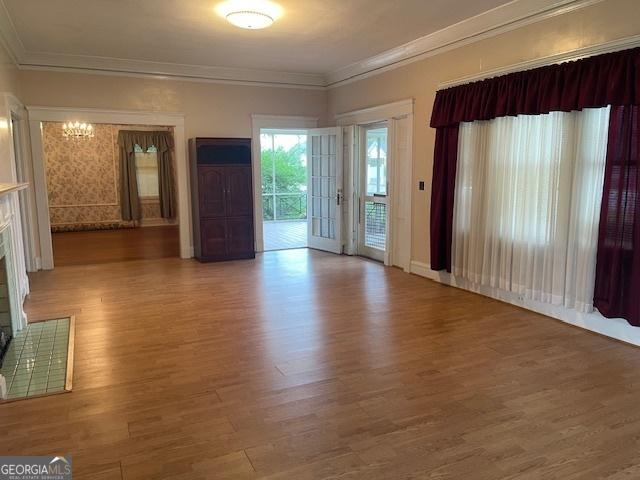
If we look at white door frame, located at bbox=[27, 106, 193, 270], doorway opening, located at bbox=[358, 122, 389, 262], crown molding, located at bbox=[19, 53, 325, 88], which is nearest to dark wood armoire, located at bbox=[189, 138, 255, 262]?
white door frame, located at bbox=[27, 106, 193, 270]

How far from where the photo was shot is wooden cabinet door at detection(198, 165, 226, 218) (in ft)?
22.7

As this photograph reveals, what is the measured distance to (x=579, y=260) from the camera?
3959mm

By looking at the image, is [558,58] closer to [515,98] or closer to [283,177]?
[515,98]

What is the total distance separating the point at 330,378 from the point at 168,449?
1.14 m

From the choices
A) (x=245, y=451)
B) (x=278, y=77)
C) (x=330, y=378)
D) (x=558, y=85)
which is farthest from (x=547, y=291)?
(x=278, y=77)

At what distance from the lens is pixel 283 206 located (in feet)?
41.8

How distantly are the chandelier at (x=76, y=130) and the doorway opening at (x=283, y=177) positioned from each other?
401 centimetres

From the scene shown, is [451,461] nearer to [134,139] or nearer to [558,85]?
[558,85]

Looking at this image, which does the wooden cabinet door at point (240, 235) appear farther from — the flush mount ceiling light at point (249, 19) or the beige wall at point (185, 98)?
the flush mount ceiling light at point (249, 19)

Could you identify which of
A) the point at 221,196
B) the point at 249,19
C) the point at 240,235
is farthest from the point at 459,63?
the point at 240,235

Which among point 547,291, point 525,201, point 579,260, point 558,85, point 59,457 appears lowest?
point 59,457

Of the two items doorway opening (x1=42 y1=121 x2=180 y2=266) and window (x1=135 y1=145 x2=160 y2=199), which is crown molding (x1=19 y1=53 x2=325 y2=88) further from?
window (x1=135 y1=145 x2=160 y2=199)

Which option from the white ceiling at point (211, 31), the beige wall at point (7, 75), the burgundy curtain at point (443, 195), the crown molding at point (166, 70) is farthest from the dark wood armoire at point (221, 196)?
the burgundy curtain at point (443, 195)

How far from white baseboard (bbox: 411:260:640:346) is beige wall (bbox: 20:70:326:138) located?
3.91 m
